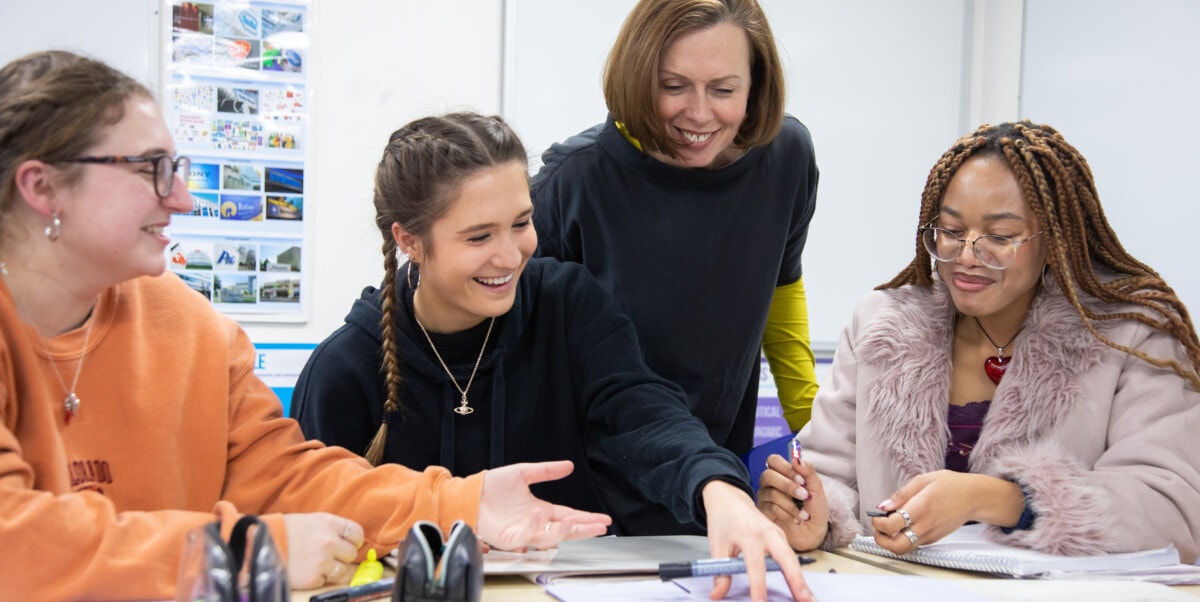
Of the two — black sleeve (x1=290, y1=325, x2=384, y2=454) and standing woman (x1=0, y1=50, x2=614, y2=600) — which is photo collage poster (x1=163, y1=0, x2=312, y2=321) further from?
standing woman (x1=0, y1=50, x2=614, y2=600)

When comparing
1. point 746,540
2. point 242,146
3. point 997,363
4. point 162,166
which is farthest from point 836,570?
point 242,146

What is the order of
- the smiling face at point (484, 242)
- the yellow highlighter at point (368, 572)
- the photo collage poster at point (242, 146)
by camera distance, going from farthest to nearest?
the photo collage poster at point (242, 146) → the smiling face at point (484, 242) → the yellow highlighter at point (368, 572)

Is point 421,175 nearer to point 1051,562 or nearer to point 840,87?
point 1051,562

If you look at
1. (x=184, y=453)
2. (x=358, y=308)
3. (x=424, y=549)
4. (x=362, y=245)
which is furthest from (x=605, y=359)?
(x=362, y=245)

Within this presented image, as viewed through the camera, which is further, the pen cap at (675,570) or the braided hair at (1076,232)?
the braided hair at (1076,232)

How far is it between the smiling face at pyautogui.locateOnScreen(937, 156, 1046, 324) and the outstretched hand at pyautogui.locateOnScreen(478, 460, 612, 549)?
821 mm

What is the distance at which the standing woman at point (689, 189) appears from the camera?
5.88 ft

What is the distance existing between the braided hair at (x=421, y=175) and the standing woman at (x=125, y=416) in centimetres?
19

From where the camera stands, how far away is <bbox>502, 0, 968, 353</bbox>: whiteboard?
3.64 m

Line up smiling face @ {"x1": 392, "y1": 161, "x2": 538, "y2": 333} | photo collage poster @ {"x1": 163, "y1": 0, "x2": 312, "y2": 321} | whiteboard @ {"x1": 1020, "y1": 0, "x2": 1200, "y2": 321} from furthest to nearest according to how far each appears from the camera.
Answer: photo collage poster @ {"x1": 163, "y1": 0, "x2": 312, "y2": 321}, whiteboard @ {"x1": 1020, "y1": 0, "x2": 1200, "y2": 321}, smiling face @ {"x1": 392, "y1": 161, "x2": 538, "y2": 333}

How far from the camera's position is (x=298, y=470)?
4.69 ft

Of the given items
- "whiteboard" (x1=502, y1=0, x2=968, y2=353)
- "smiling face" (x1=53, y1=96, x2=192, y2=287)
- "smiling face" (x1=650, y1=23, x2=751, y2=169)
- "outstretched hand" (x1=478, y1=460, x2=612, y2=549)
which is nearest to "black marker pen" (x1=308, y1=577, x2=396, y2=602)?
"outstretched hand" (x1=478, y1=460, x2=612, y2=549)

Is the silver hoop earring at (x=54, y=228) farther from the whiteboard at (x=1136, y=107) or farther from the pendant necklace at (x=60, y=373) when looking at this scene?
the whiteboard at (x=1136, y=107)

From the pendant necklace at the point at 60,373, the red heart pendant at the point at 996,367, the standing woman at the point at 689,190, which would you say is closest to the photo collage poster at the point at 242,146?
the standing woman at the point at 689,190
